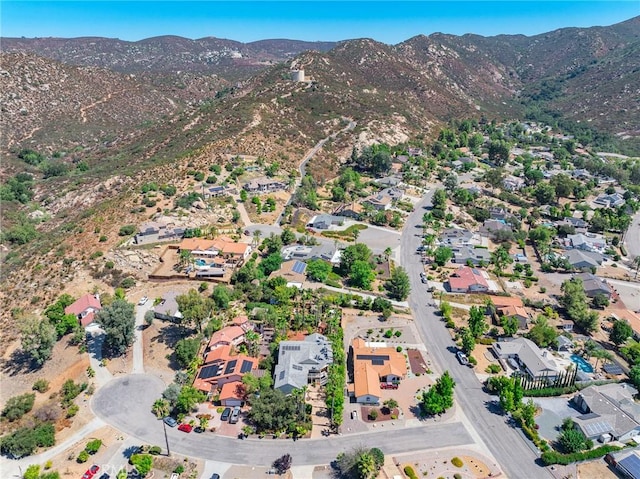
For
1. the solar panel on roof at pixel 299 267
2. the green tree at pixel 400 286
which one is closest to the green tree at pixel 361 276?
the green tree at pixel 400 286

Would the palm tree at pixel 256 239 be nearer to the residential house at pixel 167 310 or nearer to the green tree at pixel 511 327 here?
the residential house at pixel 167 310

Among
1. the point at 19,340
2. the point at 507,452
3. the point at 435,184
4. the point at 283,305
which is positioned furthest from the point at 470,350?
the point at 435,184

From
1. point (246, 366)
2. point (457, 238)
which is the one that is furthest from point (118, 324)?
point (457, 238)

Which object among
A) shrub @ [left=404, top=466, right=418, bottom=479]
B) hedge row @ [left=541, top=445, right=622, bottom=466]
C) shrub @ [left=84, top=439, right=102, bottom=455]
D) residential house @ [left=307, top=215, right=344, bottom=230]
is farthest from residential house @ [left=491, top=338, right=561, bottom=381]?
shrub @ [left=84, top=439, right=102, bottom=455]

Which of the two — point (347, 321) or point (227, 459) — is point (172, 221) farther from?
point (227, 459)

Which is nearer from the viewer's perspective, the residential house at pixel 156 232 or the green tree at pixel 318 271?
the green tree at pixel 318 271

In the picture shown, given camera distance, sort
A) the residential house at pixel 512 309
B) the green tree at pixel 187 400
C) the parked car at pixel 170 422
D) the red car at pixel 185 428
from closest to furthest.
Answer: the red car at pixel 185 428 < the parked car at pixel 170 422 < the green tree at pixel 187 400 < the residential house at pixel 512 309

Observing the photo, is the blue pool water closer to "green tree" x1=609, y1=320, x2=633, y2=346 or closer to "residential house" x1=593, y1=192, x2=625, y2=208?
"green tree" x1=609, y1=320, x2=633, y2=346
